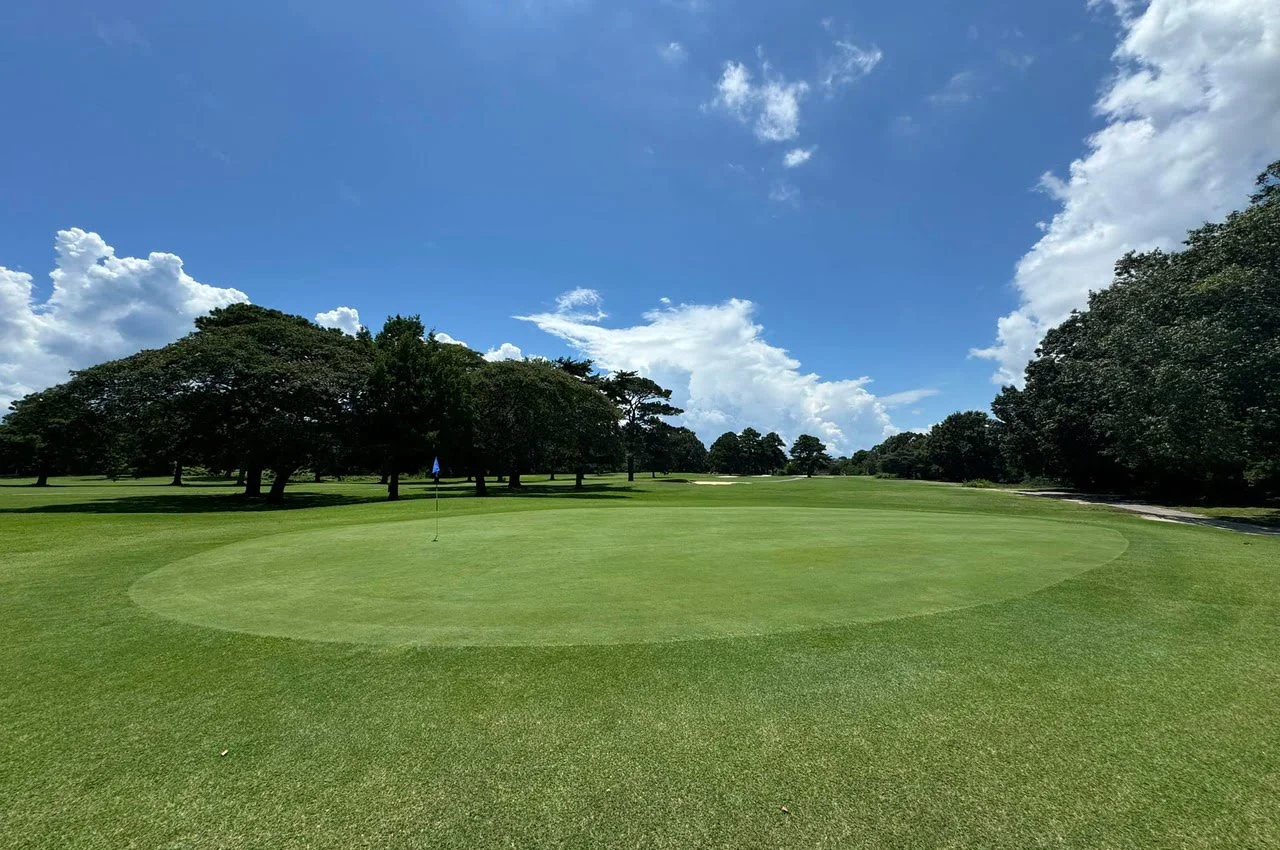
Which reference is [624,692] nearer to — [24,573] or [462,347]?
[24,573]

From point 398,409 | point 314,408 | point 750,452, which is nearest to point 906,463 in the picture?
point 750,452

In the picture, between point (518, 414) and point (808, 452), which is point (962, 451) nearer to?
point (808, 452)

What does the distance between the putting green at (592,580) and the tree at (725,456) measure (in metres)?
132

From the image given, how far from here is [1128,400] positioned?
2775 centimetres

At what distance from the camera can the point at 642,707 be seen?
492 centimetres

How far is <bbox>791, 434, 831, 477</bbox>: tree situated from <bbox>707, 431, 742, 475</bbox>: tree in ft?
94.1

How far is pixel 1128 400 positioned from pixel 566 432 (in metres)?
35.9

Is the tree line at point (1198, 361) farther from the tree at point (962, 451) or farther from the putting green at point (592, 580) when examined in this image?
the tree at point (962, 451)

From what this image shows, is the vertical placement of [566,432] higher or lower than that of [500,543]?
higher

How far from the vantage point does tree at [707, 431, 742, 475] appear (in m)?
148

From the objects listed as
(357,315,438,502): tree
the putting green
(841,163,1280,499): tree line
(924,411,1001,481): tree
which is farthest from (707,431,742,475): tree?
the putting green

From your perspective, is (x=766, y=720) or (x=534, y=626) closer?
(x=766, y=720)

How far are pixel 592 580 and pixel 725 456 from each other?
141m

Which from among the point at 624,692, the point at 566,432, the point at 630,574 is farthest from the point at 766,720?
the point at 566,432
